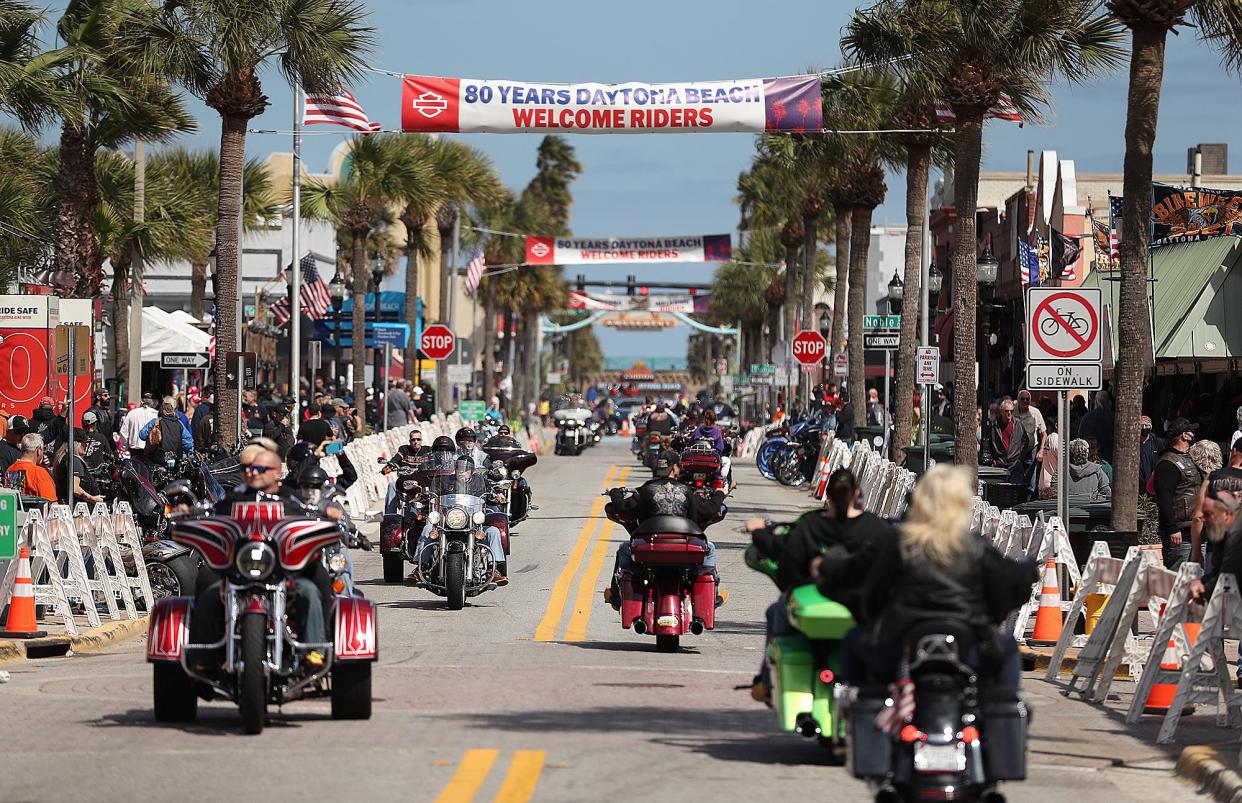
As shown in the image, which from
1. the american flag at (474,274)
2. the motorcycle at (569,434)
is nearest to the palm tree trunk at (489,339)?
the american flag at (474,274)

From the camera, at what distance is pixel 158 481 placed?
21.1 m

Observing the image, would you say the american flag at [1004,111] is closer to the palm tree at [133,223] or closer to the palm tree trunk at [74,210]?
the palm tree trunk at [74,210]

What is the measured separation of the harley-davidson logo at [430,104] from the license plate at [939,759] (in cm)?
2423

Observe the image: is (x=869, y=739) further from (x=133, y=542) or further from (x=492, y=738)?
(x=133, y=542)

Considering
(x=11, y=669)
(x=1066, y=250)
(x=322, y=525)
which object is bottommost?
(x=11, y=669)

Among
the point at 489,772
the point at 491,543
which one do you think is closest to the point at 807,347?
the point at 491,543

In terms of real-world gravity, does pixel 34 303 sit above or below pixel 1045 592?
above

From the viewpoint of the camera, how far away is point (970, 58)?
100 ft

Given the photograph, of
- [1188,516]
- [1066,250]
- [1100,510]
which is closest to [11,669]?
[1188,516]

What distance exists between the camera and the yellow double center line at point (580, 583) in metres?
18.5

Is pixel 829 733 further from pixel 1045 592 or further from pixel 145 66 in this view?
pixel 145 66

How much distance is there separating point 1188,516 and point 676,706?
746 centimetres

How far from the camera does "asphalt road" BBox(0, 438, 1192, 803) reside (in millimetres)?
9789

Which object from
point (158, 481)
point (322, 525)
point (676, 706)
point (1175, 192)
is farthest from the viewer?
point (1175, 192)
